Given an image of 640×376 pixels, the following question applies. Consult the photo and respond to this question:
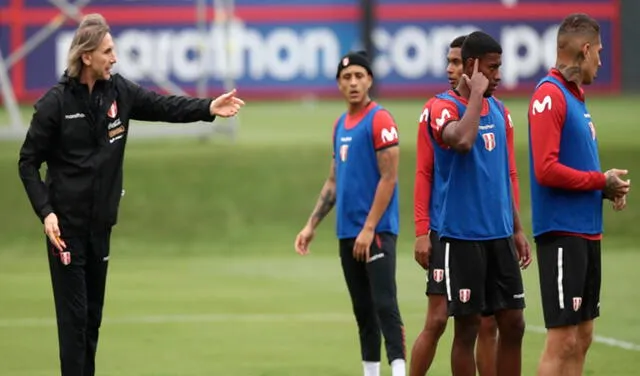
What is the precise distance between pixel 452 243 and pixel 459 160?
19.8 inches

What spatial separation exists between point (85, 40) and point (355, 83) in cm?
206

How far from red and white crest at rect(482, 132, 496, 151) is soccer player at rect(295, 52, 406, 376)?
133cm

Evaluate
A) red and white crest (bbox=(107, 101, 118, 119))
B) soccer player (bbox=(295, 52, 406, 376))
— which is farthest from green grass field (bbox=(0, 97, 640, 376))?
red and white crest (bbox=(107, 101, 118, 119))

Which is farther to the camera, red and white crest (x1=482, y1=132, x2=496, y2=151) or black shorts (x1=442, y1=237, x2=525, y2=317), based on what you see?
red and white crest (x1=482, y1=132, x2=496, y2=151)

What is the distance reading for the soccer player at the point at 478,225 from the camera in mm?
8688

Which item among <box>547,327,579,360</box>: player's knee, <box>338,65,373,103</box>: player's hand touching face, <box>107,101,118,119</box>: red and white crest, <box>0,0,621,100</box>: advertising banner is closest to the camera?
<box>547,327,579,360</box>: player's knee

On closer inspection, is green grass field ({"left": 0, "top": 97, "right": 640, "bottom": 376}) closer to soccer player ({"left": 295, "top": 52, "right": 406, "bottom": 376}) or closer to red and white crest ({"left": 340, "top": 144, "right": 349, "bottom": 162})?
soccer player ({"left": 295, "top": 52, "right": 406, "bottom": 376})

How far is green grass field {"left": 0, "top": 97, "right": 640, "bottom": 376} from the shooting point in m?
12.1

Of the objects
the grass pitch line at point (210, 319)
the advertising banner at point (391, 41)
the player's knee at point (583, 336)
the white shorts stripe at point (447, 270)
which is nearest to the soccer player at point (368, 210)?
the white shorts stripe at point (447, 270)

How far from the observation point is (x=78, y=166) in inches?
358

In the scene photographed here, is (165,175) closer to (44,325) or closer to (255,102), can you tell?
(44,325)

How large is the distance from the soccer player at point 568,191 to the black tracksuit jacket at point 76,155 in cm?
224

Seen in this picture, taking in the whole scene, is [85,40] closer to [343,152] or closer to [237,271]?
[343,152]

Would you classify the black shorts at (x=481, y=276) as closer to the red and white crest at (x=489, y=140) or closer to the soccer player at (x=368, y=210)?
the red and white crest at (x=489, y=140)
